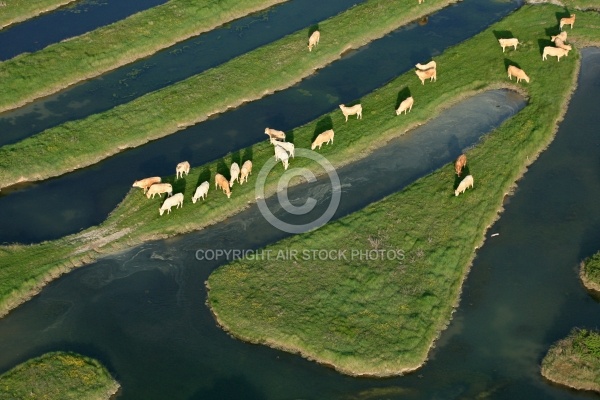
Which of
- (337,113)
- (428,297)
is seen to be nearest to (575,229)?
(428,297)

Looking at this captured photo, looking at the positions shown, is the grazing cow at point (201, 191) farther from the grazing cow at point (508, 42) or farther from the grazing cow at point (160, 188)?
the grazing cow at point (508, 42)

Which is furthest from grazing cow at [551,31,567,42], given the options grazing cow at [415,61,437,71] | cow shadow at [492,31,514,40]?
grazing cow at [415,61,437,71]

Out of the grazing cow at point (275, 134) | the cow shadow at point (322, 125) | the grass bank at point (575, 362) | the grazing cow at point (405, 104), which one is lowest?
the grass bank at point (575, 362)

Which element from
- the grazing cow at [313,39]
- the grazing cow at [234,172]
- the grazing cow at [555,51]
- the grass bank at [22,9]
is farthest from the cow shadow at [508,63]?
the grass bank at [22,9]

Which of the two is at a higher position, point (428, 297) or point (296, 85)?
point (296, 85)

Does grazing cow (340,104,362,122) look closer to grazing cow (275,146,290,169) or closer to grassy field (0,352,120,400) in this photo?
grazing cow (275,146,290,169)

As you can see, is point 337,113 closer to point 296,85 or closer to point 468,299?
point 296,85

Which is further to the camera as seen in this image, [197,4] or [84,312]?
[197,4]
